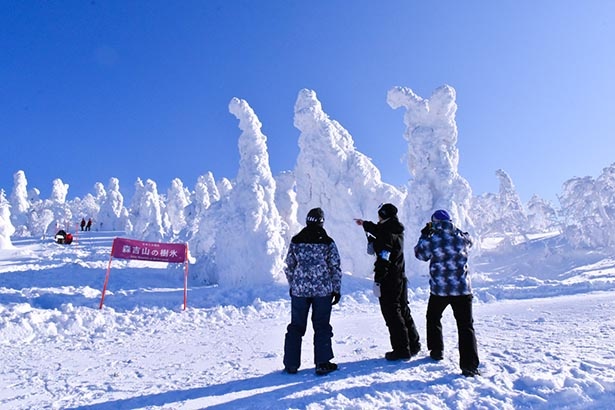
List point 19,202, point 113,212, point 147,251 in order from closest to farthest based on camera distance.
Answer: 1. point 147,251
2. point 19,202
3. point 113,212

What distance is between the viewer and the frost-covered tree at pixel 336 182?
84.1ft

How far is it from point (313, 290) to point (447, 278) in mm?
1532

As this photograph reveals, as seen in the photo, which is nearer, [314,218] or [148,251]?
[314,218]

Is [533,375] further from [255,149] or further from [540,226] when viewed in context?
[540,226]

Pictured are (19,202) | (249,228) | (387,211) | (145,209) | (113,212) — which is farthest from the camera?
(113,212)

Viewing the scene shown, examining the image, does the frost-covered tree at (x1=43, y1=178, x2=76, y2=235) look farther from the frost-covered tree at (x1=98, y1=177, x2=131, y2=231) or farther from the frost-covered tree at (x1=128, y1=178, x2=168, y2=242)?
the frost-covered tree at (x1=128, y1=178, x2=168, y2=242)

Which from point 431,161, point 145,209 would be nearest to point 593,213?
point 431,161

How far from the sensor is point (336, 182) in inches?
1051

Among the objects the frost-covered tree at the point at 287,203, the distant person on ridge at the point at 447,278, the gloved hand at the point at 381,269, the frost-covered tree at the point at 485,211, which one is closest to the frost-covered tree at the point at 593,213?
the frost-covered tree at the point at 485,211

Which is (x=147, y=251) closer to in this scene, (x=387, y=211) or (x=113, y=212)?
(x=387, y=211)

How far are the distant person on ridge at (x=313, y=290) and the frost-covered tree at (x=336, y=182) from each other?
851 inches

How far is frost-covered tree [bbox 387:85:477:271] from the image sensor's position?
2256 cm

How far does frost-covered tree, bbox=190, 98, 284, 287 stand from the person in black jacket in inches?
465

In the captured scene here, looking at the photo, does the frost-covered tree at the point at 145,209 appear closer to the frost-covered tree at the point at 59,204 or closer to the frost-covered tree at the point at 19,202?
the frost-covered tree at the point at 59,204
